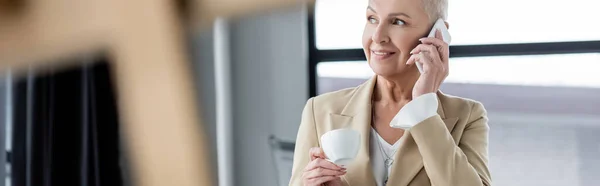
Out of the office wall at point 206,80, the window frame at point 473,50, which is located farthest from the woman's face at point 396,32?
the office wall at point 206,80

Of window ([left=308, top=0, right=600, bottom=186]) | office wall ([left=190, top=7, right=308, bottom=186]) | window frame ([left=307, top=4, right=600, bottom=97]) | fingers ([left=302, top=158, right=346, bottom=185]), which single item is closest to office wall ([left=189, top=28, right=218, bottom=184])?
office wall ([left=190, top=7, right=308, bottom=186])

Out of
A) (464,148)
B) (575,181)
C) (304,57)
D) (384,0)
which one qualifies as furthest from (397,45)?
Answer: (575,181)

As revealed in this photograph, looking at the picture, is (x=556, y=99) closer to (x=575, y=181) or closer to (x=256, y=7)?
(x=575, y=181)

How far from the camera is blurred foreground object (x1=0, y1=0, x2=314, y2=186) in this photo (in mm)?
1840

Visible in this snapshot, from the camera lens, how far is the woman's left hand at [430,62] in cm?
114

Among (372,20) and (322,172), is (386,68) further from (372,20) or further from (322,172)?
(322,172)

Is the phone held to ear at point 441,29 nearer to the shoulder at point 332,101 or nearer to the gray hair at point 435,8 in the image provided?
the gray hair at point 435,8

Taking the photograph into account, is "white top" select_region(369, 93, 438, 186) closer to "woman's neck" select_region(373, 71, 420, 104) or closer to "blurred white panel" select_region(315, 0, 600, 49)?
"woman's neck" select_region(373, 71, 420, 104)

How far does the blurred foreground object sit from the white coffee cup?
2.69 ft

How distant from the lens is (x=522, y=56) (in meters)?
1.89

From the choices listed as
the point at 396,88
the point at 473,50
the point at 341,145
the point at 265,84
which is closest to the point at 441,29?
the point at 396,88

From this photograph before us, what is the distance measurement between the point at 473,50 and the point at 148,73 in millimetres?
816

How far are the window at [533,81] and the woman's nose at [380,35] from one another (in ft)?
2.36

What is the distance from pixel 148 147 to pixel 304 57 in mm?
460
